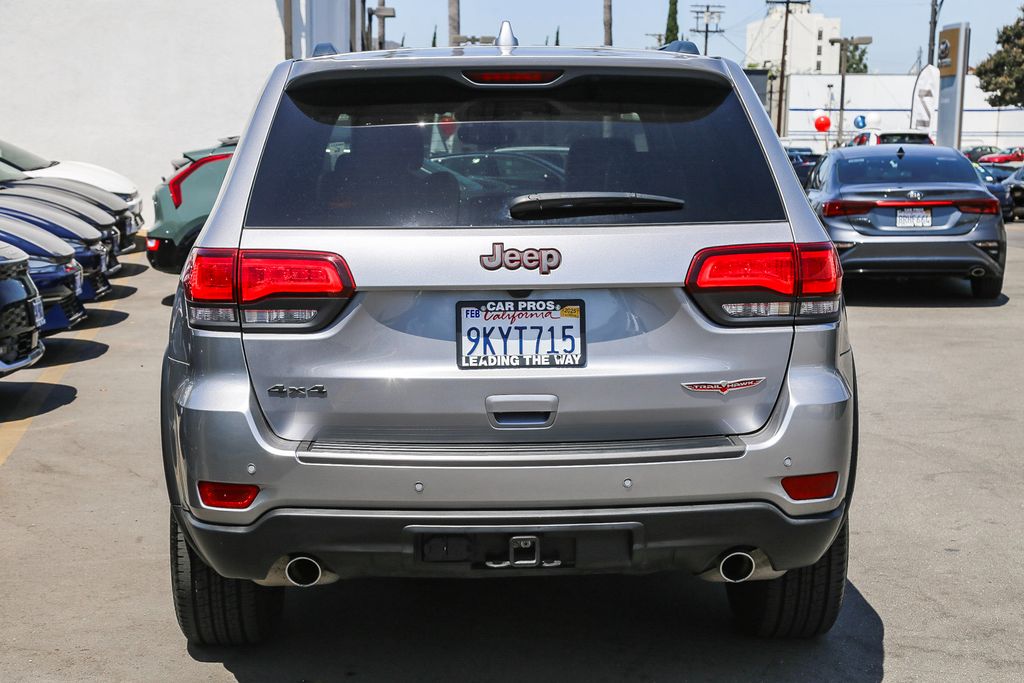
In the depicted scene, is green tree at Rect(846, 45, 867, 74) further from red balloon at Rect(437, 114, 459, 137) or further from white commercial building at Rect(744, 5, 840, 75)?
red balloon at Rect(437, 114, 459, 137)

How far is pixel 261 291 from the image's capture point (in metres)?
3.43

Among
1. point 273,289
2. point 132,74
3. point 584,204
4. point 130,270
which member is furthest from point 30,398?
point 132,74

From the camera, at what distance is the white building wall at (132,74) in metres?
23.4

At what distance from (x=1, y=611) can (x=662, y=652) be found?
2275 millimetres

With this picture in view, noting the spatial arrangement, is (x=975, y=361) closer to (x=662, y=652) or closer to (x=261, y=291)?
(x=662, y=652)

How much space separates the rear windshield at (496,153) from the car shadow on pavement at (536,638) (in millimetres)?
1439

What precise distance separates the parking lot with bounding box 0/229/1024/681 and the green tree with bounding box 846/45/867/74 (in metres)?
179

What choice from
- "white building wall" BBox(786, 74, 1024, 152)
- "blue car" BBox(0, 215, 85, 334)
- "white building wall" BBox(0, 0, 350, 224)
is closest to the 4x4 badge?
"blue car" BBox(0, 215, 85, 334)

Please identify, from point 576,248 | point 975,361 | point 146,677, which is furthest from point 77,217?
point 576,248

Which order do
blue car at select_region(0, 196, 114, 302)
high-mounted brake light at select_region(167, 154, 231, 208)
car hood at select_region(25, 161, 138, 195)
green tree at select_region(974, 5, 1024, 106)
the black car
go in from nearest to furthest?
the black car → blue car at select_region(0, 196, 114, 302) → high-mounted brake light at select_region(167, 154, 231, 208) → car hood at select_region(25, 161, 138, 195) → green tree at select_region(974, 5, 1024, 106)

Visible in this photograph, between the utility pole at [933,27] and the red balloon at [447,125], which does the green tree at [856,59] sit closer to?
the utility pole at [933,27]

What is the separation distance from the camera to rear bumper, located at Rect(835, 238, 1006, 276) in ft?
42.3

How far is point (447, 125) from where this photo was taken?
3.66 metres

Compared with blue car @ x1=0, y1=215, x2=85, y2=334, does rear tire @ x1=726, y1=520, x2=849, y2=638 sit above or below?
above
